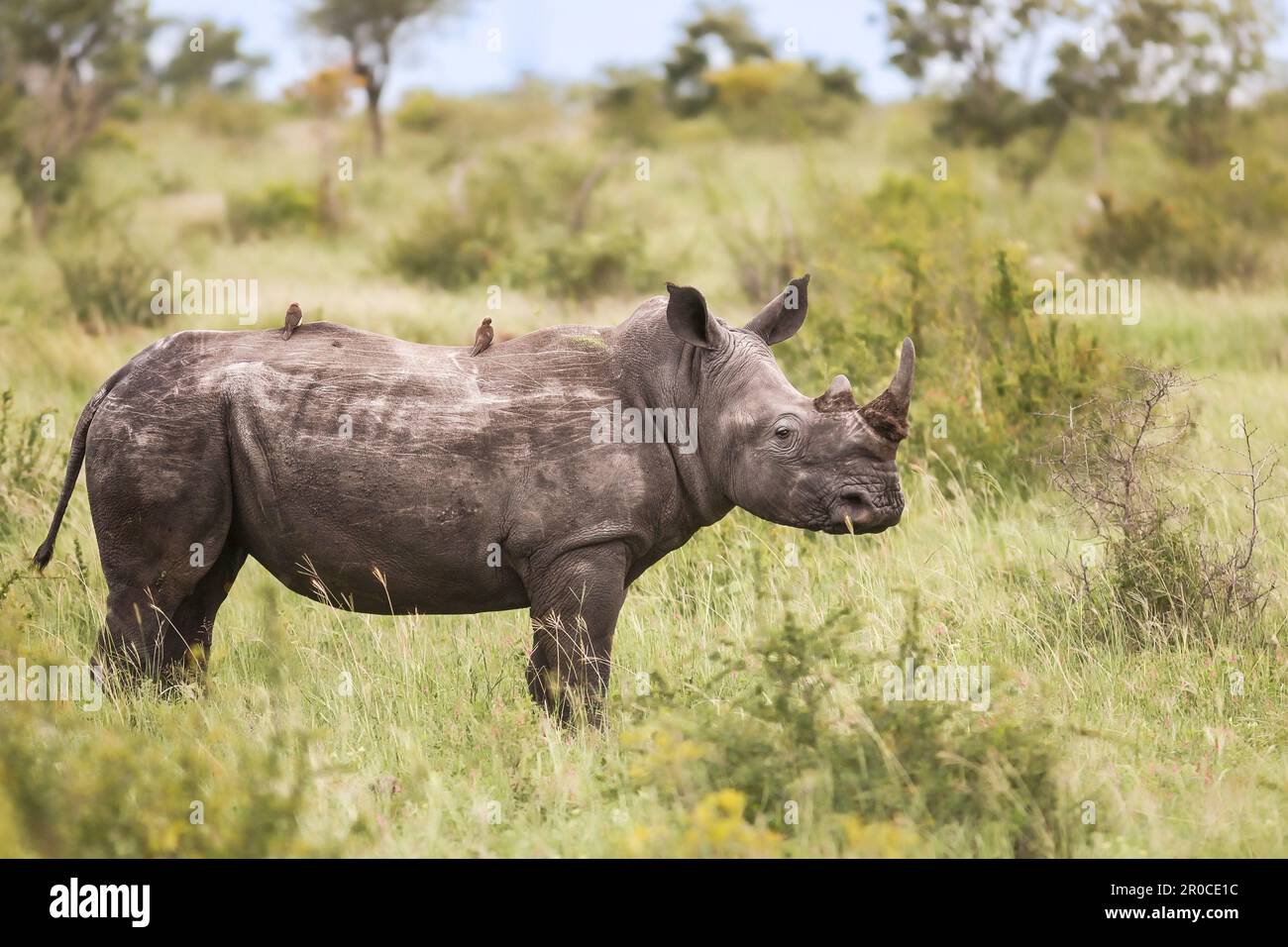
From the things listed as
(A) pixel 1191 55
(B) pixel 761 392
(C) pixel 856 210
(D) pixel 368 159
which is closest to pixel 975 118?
(A) pixel 1191 55

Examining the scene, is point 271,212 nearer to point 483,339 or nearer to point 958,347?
point 958,347

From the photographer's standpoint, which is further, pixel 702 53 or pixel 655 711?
pixel 702 53

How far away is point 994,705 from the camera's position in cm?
565

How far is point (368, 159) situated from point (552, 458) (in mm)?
29347

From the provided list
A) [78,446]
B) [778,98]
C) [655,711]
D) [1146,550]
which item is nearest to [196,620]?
[78,446]

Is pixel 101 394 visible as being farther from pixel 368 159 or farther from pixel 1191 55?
pixel 368 159

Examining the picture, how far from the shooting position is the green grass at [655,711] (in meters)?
4.63

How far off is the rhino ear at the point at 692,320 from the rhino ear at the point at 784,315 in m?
0.42

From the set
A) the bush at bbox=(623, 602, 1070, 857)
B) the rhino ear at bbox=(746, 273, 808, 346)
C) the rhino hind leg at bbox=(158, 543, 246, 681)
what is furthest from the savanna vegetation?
the rhino ear at bbox=(746, 273, 808, 346)

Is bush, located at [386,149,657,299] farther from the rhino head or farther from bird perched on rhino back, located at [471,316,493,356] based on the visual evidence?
the rhino head

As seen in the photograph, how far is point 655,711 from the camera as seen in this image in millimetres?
5535

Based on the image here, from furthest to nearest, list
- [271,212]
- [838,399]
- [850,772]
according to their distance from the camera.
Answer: [271,212], [838,399], [850,772]

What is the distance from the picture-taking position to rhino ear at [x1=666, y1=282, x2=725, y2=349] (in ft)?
18.7

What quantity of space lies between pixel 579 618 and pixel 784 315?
163 cm
